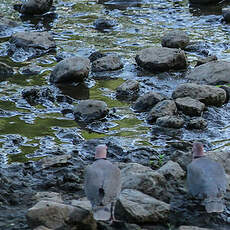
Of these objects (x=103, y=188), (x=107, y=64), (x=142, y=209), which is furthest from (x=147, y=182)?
(x=107, y=64)

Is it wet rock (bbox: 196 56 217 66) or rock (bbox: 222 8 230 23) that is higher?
wet rock (bbox: 196 56 217 66)

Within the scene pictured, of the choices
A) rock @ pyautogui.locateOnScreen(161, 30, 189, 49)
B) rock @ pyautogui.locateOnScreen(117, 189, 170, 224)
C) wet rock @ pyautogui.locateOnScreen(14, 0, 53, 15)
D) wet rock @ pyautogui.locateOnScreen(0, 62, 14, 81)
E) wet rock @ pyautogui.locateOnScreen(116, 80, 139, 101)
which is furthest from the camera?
wet rock @ pyautogui.locateOnScreen(14, 0, 53, 15)

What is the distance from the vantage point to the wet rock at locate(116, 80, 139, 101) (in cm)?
857

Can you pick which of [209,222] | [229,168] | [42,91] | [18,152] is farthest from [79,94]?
[209,222]

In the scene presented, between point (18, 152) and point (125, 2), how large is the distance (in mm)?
Result: 8675

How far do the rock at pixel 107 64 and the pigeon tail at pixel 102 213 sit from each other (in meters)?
5.30

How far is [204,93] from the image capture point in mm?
7953

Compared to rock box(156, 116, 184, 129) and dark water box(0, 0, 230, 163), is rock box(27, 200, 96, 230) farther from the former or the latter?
rock box(156, 116, 184, 129)

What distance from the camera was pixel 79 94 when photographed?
28.8 feet

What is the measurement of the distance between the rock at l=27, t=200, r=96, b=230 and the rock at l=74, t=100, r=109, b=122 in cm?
310

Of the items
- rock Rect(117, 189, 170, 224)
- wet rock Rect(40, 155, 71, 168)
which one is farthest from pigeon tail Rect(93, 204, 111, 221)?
wet rock Rect(40, 155, 71, 168)

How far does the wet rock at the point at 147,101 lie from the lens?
8.00 meters

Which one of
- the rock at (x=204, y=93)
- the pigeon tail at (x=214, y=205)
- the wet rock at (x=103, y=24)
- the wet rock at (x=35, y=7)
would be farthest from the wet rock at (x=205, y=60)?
the wet rock at (x=35, y=7)

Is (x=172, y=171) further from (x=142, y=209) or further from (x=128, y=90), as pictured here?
(x=128, y=90)
